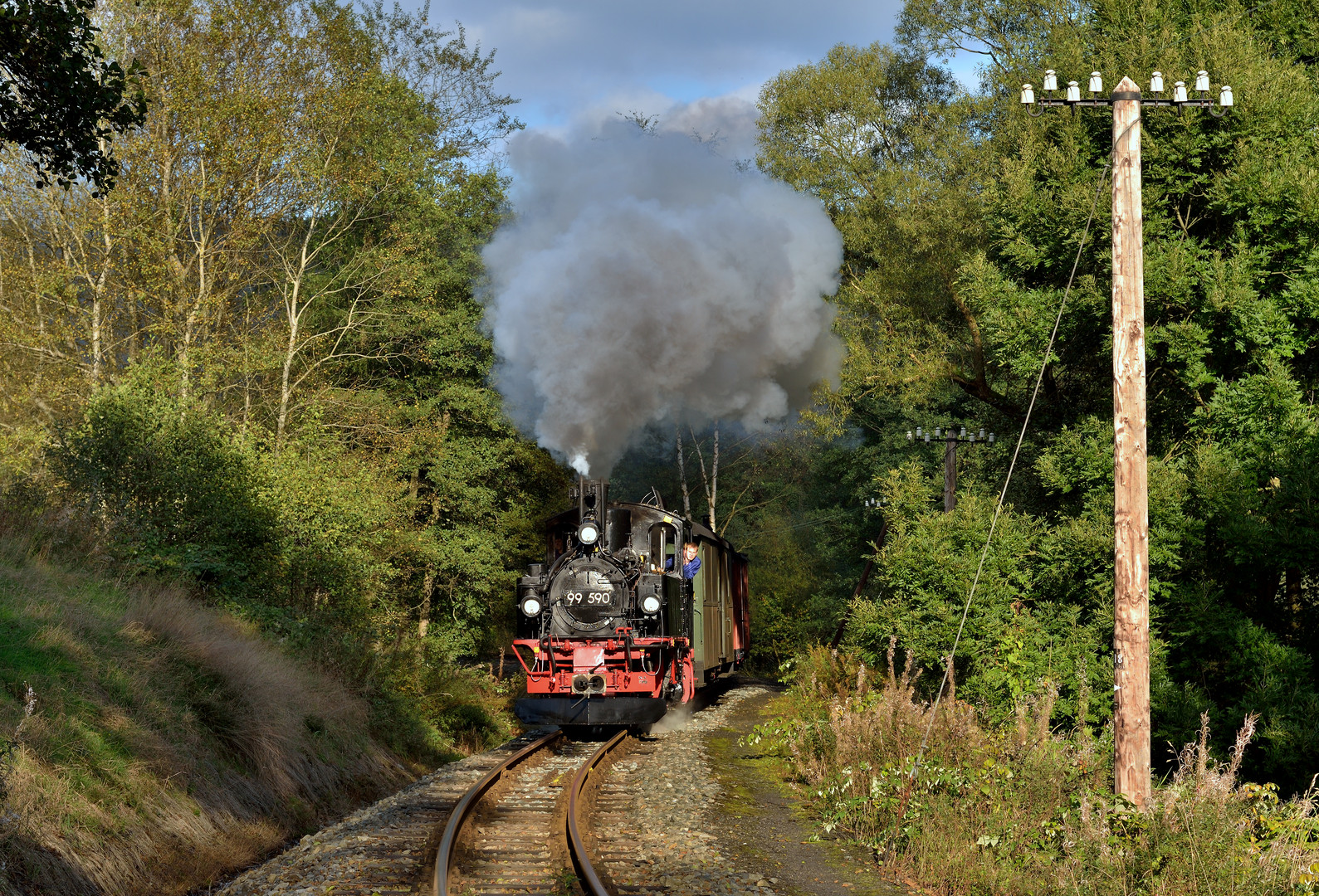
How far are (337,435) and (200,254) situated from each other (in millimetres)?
4506

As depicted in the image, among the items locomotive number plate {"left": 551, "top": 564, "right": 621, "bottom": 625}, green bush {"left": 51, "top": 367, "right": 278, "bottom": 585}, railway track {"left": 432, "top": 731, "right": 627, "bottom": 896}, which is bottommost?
railway track {"left": 432, "top": 731, "right": 627, "bottom": 896}

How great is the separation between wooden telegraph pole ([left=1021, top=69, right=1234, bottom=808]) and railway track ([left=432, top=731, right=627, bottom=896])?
4187 mm

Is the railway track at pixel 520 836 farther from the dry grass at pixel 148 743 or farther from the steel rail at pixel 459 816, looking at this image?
the dry grass at pixel 148 743

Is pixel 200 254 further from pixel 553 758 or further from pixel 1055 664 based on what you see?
pixel 1055 664

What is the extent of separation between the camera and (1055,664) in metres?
13.3

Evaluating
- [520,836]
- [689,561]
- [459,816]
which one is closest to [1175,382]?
[689,561]

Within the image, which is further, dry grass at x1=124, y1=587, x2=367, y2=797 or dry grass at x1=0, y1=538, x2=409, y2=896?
dry grass at x1=124, y1=587, x2=367, y2=797

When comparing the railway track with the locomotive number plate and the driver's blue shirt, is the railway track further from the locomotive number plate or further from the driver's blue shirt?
the driver's blue shirt

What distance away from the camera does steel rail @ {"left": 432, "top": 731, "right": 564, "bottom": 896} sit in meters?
6.64

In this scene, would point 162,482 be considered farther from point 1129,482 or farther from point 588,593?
point 1129,482

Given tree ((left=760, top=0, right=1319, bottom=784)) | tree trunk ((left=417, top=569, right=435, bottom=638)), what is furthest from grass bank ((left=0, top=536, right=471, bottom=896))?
tree trunk ((left=417, top=569, right=435, bottom=638))

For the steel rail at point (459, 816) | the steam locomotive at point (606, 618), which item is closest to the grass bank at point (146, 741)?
the steel rail at point (459, 816)

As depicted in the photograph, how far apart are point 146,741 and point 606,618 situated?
20.8ft

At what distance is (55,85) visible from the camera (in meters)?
8.82
